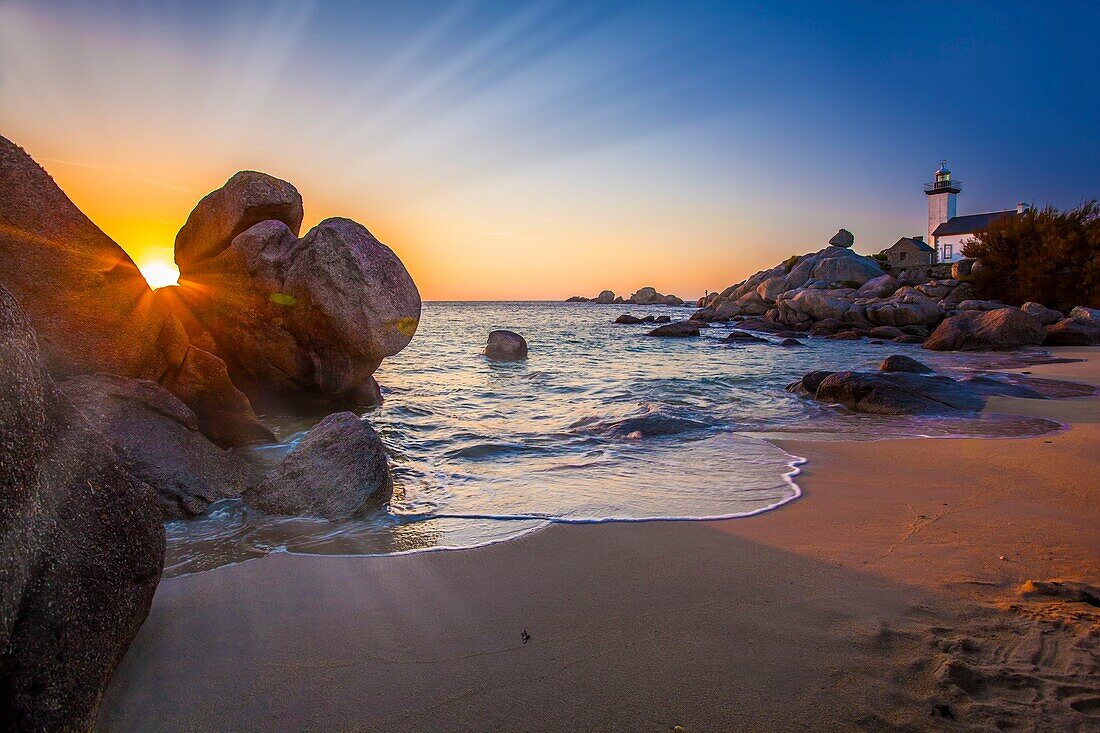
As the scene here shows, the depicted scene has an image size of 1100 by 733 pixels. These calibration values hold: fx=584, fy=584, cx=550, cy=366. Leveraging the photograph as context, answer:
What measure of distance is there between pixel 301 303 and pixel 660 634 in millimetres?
7197

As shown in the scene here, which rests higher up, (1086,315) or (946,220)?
(946,220)

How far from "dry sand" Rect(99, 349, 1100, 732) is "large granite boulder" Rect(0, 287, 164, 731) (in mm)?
339

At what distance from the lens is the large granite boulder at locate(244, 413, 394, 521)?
4.66 m

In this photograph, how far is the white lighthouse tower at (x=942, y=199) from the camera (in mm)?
61438

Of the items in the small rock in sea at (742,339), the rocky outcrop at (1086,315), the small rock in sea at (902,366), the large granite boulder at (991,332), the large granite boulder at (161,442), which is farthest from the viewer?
the small rock in sea at (742,339)

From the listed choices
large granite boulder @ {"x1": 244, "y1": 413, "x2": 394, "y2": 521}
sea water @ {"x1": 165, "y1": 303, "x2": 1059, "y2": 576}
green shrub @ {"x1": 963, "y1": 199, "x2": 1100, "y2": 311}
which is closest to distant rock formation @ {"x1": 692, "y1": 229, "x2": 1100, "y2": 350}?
green shrub @ {"x1": 963, "y1": 199, "x2": 1100, "y2": 311}

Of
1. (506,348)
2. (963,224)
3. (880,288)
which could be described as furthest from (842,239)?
(506,348)

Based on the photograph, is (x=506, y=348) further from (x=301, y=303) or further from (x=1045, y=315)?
(x=1045, y=315)

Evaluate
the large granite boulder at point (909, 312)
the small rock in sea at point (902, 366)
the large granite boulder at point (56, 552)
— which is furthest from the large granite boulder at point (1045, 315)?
the large granite boulder at point (56, 552)

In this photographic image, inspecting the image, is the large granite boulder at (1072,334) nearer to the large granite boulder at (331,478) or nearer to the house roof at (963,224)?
the large granite boulder at (331,478)

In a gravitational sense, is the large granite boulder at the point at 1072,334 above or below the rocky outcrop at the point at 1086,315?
below

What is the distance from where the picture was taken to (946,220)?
200 feet

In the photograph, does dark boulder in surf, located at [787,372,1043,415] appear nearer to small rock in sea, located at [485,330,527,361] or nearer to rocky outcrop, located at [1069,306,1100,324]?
small rock in sea, located at [485,330,527,361]

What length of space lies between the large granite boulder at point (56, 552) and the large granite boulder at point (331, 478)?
221 centimetres
